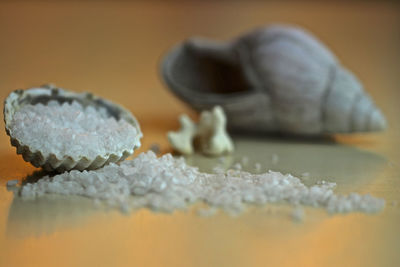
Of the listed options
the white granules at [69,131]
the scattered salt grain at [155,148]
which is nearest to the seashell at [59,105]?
the white granules at [69,131]

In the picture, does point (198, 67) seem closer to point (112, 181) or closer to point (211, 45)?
point (211, 45)

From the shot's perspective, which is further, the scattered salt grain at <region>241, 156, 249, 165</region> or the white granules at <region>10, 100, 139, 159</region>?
the scattered salt grain at <region>241, 156, 249, 165</region>

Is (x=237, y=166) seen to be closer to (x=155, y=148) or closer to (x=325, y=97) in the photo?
(x=155, y=148)

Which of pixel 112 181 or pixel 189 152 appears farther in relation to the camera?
pixel 189 152

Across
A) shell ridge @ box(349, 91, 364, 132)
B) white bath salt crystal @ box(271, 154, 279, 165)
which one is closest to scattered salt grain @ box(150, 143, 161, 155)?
white bath salt crystal @ box(271, 154, 279, 165)

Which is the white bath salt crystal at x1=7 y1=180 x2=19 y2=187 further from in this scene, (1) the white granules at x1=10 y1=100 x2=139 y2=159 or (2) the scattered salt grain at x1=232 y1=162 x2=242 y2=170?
(2) the scattered salt grain at x1=232 y1=162 x2=242 y2=170

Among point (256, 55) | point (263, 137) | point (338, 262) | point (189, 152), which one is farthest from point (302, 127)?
point (338, 262)

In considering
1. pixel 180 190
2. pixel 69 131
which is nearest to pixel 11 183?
pixel 69 131

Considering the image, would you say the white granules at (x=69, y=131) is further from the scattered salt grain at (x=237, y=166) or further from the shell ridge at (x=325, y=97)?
the shell ridge at (x=325, y=97)
